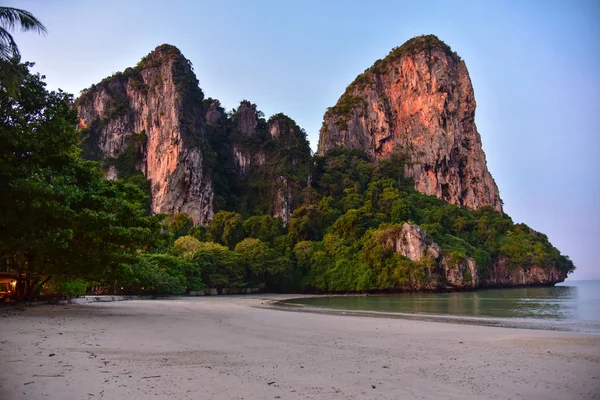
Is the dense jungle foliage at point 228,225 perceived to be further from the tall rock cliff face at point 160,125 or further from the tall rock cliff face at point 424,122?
the tall rock cliff face at point 424,122

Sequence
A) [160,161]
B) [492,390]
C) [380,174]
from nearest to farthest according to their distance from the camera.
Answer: [492,390] < [160,161] < [380,174]

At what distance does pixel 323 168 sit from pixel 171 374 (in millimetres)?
99982

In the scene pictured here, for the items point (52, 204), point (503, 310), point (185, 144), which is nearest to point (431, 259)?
point (503, 310)

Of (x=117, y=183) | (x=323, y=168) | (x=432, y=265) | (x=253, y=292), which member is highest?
(x=323, y=168)

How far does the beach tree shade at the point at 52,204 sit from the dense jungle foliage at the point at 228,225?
0.16ft

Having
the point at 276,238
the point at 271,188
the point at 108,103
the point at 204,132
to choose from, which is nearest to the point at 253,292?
the point at 276,238

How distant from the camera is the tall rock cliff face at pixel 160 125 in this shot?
291 feet

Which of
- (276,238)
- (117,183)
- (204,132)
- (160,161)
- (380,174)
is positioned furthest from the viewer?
(380,174)

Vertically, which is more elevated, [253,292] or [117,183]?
[117,183]

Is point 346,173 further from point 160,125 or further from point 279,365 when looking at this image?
point 279,365

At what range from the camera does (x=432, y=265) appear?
2510 inches

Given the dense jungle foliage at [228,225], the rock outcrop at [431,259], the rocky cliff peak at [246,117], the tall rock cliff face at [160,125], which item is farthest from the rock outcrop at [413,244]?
the rocky cliff peak at [246,117]

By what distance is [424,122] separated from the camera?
122812 millimetres

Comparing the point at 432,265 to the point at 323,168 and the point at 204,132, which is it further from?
the point at 204,132
